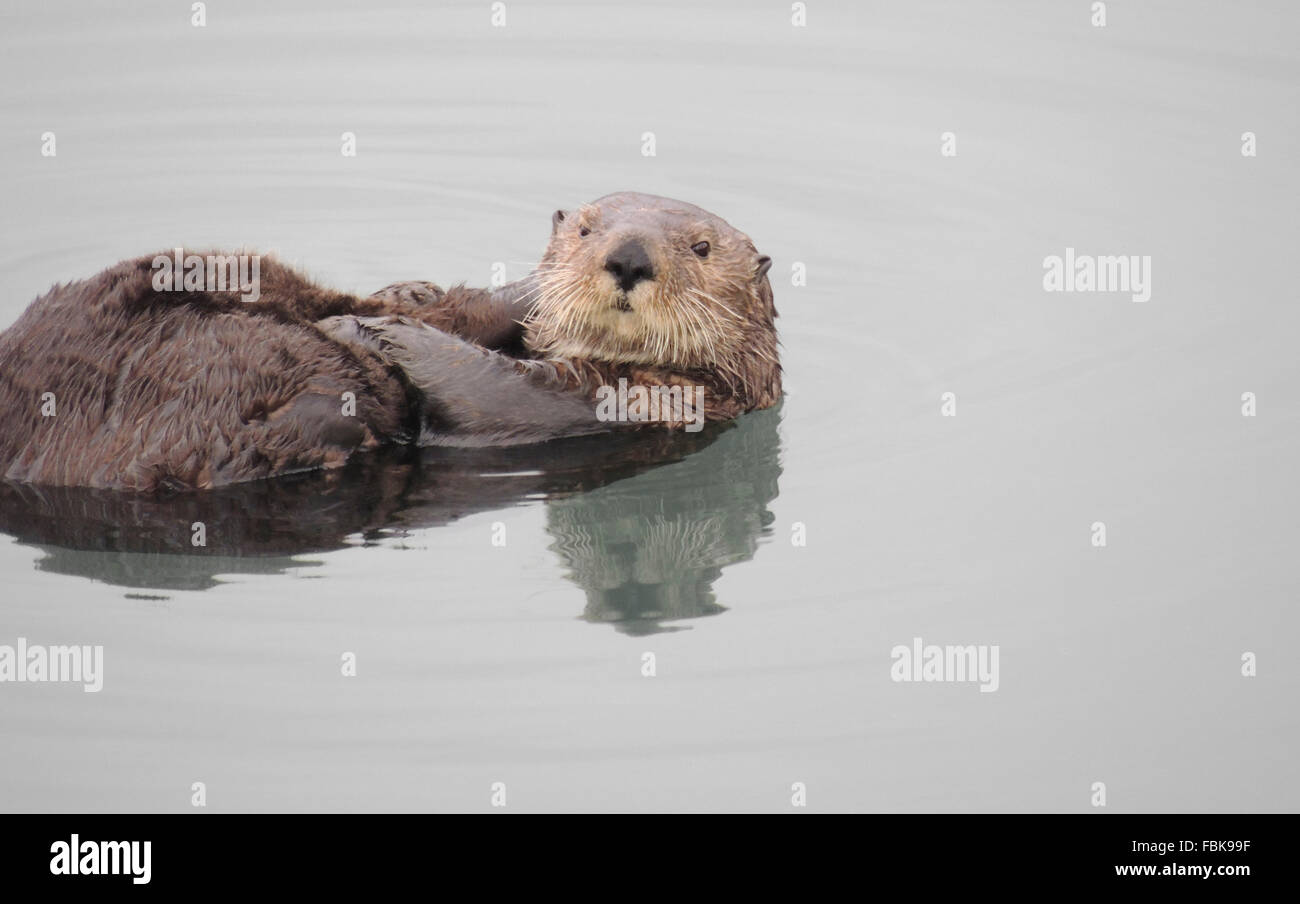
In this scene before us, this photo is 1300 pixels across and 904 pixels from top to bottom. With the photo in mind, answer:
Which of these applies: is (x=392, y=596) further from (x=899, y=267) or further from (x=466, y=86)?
(x=466, y=86)

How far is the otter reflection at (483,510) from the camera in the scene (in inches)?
286

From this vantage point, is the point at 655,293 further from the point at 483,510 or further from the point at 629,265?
the point at 483,510

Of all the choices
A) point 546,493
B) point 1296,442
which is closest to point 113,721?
point 546,493

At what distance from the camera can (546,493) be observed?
784cm

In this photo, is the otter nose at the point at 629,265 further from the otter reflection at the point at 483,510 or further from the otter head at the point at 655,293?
the otter reflection at the point at 483,510

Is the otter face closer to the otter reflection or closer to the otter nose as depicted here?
the otter nose

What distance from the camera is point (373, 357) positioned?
772 cm

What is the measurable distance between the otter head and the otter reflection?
372mm

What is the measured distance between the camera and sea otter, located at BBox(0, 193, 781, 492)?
7.27 m

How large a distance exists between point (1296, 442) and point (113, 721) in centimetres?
539

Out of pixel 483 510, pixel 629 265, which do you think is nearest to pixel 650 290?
pixel 629 265

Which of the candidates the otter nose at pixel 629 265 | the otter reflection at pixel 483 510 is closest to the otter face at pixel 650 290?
the otter nose at pixel 629 265

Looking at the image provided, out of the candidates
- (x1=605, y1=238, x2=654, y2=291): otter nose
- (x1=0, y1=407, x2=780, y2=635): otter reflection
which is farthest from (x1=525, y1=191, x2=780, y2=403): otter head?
(x1=0, y1=407, x2=780, y2=635): otter reflection

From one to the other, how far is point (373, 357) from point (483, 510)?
29.7 inches
